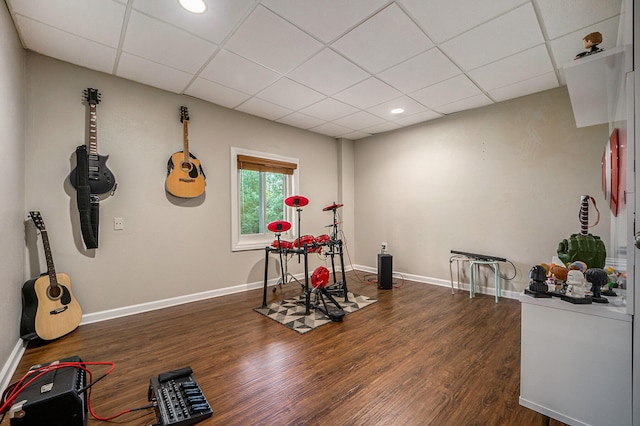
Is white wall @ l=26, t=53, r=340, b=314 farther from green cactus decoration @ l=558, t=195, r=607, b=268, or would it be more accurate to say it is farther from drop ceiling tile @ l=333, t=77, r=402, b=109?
green cactus decoration @ l=558, t=195, r=607, b=268

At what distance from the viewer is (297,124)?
4484 millimetres

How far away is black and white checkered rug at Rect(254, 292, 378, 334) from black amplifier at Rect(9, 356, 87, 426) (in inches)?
66.8

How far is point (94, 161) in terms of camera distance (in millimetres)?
2713

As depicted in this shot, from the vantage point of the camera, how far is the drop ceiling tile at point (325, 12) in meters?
1.88

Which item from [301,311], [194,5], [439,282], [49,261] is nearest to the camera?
[194,5]

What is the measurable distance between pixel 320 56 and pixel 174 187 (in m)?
2.22

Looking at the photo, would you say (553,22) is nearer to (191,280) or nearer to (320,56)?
(320,56)

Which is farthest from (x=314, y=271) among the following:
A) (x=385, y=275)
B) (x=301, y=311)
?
(x=385, y=275)

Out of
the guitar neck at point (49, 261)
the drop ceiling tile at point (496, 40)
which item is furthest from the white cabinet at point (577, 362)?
the guitar neck at point (49, 261)

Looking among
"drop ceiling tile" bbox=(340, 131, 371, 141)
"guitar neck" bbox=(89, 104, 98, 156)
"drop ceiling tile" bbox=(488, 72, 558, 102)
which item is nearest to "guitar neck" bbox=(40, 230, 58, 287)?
"guitar neck" bbox=(89, 104, 98, 156)

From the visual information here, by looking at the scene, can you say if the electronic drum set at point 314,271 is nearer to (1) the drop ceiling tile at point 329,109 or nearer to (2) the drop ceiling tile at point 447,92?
(1) the drop ceiling tile at point 329,109

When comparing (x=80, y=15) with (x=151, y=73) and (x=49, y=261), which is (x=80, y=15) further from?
(x=49, y=261)

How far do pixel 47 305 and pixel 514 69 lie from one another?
496 cm

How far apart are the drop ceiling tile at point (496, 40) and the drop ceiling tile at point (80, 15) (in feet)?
8.68
